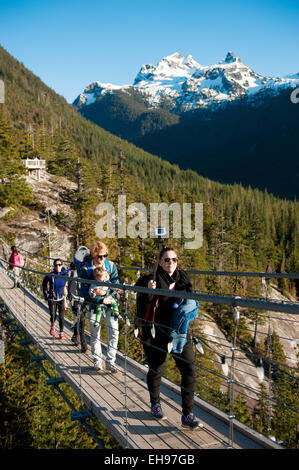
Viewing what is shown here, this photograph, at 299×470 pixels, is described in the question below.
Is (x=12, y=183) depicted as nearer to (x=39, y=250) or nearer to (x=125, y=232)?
(x=39, y=250)

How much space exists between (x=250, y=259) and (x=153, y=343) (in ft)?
162

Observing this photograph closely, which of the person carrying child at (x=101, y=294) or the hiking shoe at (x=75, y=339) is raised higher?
the person carrying child at (x=101, y=294)

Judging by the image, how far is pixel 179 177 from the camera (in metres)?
108

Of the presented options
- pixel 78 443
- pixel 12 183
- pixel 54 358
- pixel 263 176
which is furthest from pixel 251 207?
pixel 263 176

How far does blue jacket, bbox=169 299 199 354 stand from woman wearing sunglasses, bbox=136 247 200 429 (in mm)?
69

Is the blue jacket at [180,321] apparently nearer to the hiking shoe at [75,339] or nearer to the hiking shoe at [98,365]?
the hiking shoe at [98,365]

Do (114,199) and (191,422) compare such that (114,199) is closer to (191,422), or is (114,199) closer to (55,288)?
(55,288)

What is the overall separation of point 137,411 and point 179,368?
85 cm

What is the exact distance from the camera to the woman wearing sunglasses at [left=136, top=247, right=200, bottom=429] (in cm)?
337

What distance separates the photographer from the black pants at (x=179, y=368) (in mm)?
3338

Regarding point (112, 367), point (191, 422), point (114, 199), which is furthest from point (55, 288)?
point (114, 199)

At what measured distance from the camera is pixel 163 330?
3482 mm

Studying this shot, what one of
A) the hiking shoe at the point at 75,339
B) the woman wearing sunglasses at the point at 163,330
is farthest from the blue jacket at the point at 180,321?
the hiking shoe at the point at 75,339

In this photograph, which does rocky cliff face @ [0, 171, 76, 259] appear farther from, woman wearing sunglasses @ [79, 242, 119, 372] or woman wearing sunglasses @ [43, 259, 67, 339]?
woman wearing sunglasses @ [79, 242, 119, 372]
